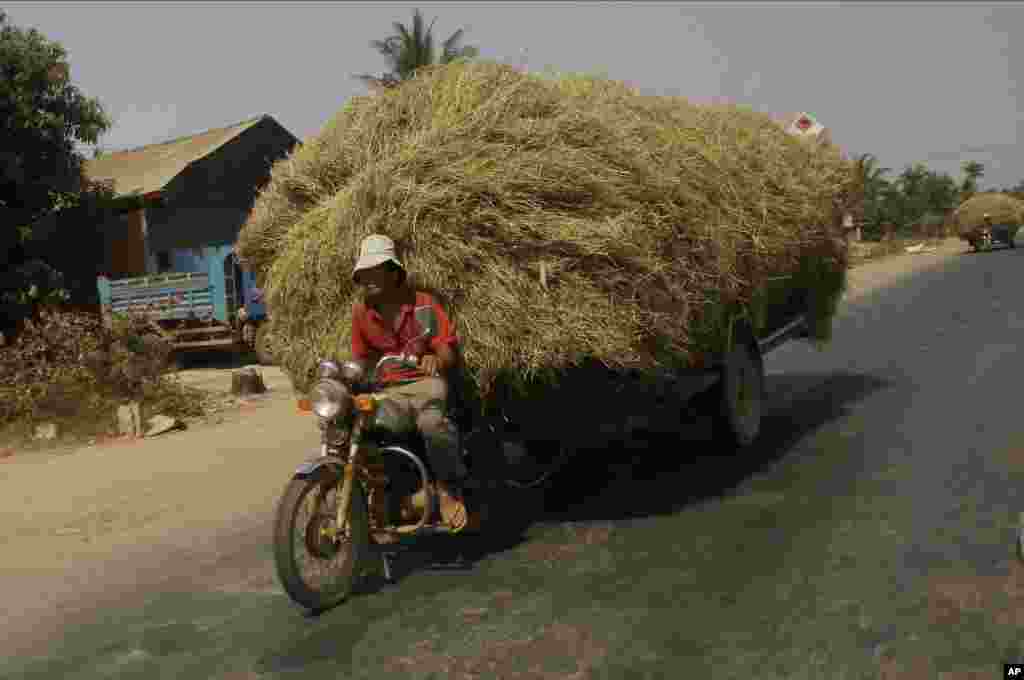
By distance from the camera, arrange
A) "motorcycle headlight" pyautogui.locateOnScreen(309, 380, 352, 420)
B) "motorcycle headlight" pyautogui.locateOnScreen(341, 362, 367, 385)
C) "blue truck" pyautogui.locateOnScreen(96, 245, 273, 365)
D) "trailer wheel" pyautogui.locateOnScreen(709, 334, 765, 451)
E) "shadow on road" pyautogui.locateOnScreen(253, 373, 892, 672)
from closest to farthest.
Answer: "shadow on road" pyautogui.locateOnScreen(253, 373, 892, 672) → "motorcycle headlight" pyautogui.locateOnScreen(309, 380, 352, 420) → "motorcycle headlight" pyautogui.locateOnScreen(341, 362, 367, 385) → "trailer wheel" pyautogui.locateOnScreen(709, 334, 765, 451) → "blue truck" pyautogui.locateOnScreen(96, 245, 273, 365)

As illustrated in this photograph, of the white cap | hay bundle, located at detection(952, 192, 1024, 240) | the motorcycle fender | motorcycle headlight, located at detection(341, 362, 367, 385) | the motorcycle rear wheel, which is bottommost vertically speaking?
the motorcycle rear wheel

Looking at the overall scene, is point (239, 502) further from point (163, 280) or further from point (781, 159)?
point (163, 280)

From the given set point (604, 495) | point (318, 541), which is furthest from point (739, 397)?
point (318, 541)

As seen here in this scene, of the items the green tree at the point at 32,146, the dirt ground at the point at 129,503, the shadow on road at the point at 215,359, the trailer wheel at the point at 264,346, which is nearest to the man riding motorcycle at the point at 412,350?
the trailer wheel at the point at 264,346

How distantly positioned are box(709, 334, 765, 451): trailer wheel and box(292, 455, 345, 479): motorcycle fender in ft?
9.97

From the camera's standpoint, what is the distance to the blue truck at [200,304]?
15367mm

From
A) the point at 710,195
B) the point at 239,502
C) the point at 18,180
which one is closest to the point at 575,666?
the point at 710,195

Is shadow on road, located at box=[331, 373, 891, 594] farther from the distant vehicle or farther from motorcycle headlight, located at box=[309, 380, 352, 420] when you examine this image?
the distant vehicle

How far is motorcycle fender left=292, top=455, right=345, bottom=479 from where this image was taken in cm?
371

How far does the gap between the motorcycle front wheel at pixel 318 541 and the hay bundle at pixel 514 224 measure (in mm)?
A: 850

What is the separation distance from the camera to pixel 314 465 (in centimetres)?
373

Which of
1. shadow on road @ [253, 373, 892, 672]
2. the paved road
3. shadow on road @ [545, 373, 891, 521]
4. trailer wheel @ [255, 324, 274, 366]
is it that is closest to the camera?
the paved road

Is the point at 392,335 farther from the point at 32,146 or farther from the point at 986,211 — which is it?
the point at 986,211

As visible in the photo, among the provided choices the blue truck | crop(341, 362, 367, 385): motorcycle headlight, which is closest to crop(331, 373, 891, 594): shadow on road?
crop(341, 362, 367, 385): motorcycle headlight
